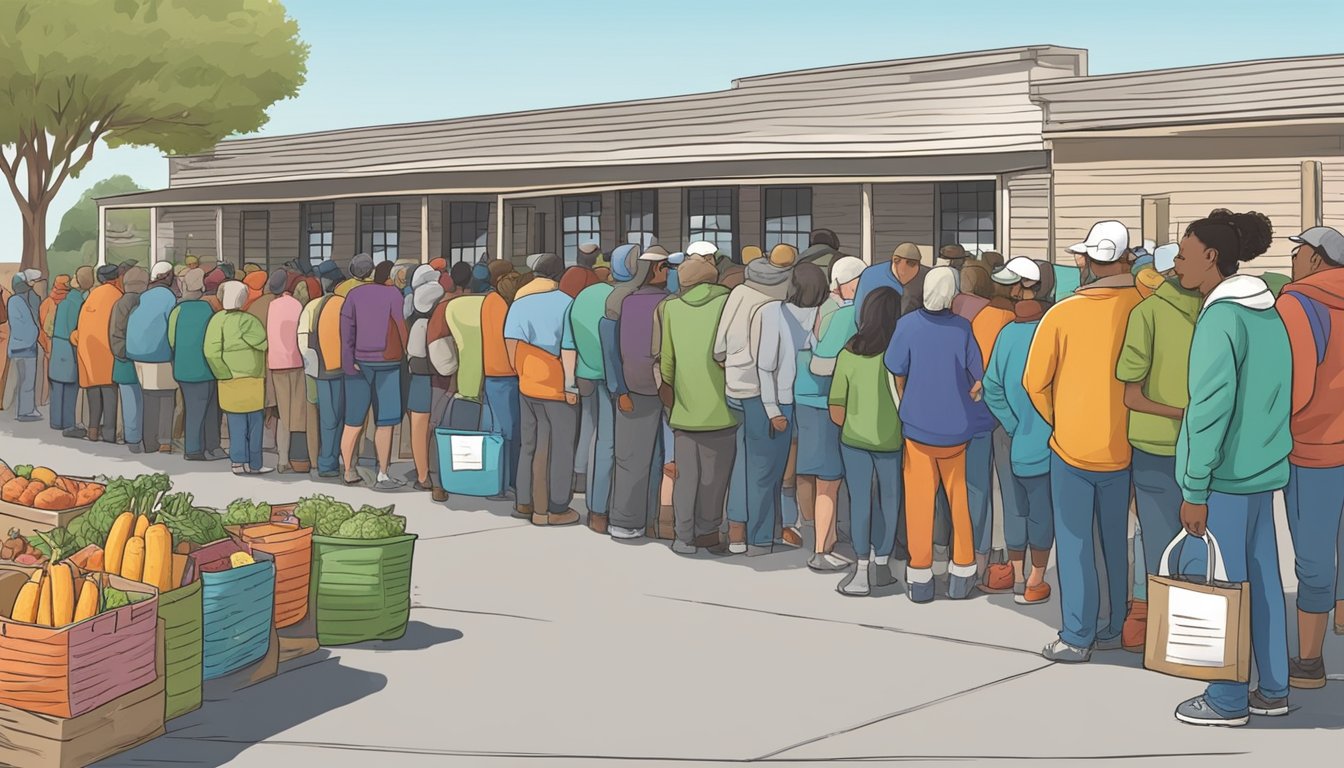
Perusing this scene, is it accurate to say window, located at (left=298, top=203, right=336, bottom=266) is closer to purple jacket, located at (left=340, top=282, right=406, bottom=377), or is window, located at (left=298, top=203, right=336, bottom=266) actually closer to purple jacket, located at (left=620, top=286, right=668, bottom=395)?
purple jacket, located at (left=340, top=282, right=406, bottom=377)

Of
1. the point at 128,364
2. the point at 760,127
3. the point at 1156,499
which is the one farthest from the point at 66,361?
the point at 760,127

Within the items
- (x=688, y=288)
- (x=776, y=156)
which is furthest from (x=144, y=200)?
(x=688, y=288)

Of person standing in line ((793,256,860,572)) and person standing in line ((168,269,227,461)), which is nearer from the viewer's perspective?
person standing in line ((793,256,860,572))

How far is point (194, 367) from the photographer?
14344 millimetres

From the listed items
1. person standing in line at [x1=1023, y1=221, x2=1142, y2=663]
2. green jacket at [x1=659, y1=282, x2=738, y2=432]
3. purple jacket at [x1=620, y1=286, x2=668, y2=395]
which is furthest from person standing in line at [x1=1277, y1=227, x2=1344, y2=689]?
purple jacket at [x1=620, y1=286, x2=668, y2=395]

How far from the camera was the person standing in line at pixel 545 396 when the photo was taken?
11.3 metres

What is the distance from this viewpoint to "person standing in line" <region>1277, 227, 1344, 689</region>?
6809mm

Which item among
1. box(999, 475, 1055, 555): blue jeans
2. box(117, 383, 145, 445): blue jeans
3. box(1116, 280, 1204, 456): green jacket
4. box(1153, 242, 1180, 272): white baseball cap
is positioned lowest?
box(999, 475, 1055, 555): blue jeans

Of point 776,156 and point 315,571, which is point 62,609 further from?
point 776,156

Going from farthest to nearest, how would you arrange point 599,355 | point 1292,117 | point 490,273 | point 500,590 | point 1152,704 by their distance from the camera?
point 1292,117 → point 490,273 → point 599,355 → point 500,590 → point 1152,704

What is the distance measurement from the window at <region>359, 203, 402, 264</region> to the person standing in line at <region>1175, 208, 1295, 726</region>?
26.7 metres

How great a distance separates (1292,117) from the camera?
61.8ft

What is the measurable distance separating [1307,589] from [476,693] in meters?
3.84

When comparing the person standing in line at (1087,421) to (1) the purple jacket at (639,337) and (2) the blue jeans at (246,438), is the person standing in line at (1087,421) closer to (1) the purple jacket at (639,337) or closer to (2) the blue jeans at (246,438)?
(1) the purple jacket at (639,337)
